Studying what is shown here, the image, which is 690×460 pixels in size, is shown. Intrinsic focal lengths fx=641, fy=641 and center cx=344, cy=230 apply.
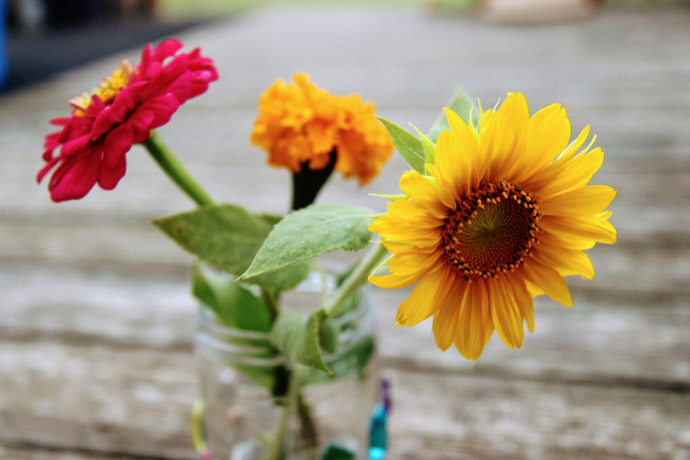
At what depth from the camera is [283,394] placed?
1.17 feet

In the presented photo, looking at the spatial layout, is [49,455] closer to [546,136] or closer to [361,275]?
[361,275]

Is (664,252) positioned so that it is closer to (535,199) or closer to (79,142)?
(535,199)

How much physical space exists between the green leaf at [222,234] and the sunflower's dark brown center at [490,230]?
94mm

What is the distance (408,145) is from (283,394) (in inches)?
6.9

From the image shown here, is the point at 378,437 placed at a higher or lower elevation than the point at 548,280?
lower

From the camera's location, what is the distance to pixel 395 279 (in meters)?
0.23

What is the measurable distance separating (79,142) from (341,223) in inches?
4.3

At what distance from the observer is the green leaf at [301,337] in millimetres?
266

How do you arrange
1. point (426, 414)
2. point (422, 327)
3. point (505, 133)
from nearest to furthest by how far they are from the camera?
point (505, 133) → point (426, 414) → point (422, 327)

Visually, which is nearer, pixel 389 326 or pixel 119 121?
pixel 119 121

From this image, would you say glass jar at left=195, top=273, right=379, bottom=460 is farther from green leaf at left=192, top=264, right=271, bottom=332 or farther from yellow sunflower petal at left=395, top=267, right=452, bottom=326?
yellow sunflower petal at left=395, top=267, right=452, bottom=326

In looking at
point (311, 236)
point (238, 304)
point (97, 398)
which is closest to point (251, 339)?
point (238, 304)

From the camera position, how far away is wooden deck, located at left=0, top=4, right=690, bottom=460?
457mm

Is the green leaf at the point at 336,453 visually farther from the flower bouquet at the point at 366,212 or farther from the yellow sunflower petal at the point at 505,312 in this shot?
the yellow sunflower petal at the point at 505,312
